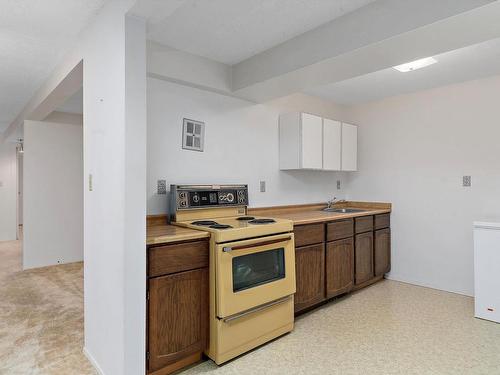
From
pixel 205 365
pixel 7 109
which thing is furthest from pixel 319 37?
pixel 7 109

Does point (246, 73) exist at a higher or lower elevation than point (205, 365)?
higher

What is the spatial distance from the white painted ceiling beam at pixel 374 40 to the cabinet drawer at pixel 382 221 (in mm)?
1908

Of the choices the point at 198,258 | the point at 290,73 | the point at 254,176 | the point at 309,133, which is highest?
the point at 290,73

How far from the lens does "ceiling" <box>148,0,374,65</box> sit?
199 centimetres

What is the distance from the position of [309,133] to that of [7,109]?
170 inches

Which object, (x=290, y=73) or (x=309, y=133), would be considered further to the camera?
(x=309, y=133)

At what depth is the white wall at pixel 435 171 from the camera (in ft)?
11.1

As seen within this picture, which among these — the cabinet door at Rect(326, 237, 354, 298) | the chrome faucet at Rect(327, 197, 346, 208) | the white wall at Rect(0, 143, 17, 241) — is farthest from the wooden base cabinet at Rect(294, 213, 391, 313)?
the white wall at Rect(0, 143, 17, 241)

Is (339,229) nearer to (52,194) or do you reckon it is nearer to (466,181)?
(466,181)

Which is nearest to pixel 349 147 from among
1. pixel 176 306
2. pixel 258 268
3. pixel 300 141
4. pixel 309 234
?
pixel 300 141

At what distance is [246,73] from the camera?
289 centimetres

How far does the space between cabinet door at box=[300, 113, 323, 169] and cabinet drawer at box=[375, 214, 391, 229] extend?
36.8 inches

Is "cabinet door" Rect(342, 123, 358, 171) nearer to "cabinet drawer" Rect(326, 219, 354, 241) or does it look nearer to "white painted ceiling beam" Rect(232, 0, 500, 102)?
"cabinet drawer" Rect(326, 219, 354, 241)

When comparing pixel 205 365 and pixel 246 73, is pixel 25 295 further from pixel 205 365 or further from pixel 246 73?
pixel 246 73
